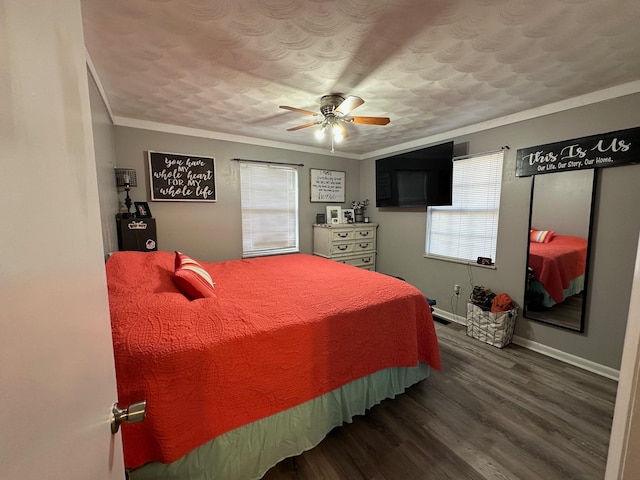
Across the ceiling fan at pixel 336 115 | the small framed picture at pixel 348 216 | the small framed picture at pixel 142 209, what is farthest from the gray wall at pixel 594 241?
the small framed picture at pixel 142 209

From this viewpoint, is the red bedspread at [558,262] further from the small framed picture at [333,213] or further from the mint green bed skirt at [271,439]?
the small framed picture at [333,213]

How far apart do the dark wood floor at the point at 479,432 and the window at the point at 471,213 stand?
137 cm

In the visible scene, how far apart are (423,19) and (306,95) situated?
111 centimetres

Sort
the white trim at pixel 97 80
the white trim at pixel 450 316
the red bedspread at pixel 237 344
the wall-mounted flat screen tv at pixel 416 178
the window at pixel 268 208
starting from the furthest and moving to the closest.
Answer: the window at pixel 268 208
the white trim at pixel 450 316
the wall-mounted flat screen tv at pixel 416 178
the white trim at pixel 97 80
the red bedspread at pixel 237 344

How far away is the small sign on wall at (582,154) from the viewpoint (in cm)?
207

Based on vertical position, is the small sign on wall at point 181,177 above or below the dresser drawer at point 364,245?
above

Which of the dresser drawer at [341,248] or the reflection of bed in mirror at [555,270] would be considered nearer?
the reflection of bed in mirror at [555,270]

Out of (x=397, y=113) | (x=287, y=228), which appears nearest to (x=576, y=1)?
(x=397, y=113)

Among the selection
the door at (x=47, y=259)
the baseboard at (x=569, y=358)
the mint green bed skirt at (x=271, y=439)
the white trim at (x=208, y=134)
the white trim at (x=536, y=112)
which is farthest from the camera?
the white trim at (x=208, y=134)

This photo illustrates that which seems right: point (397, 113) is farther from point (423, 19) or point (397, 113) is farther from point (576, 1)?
point (576, 1)

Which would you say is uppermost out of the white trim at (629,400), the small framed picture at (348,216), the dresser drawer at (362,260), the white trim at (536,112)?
the white trim at (536,112)

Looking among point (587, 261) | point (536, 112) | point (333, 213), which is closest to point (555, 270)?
point (587, 261)

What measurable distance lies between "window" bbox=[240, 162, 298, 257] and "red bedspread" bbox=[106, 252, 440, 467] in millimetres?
1528

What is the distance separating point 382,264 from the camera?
14.3 ft
